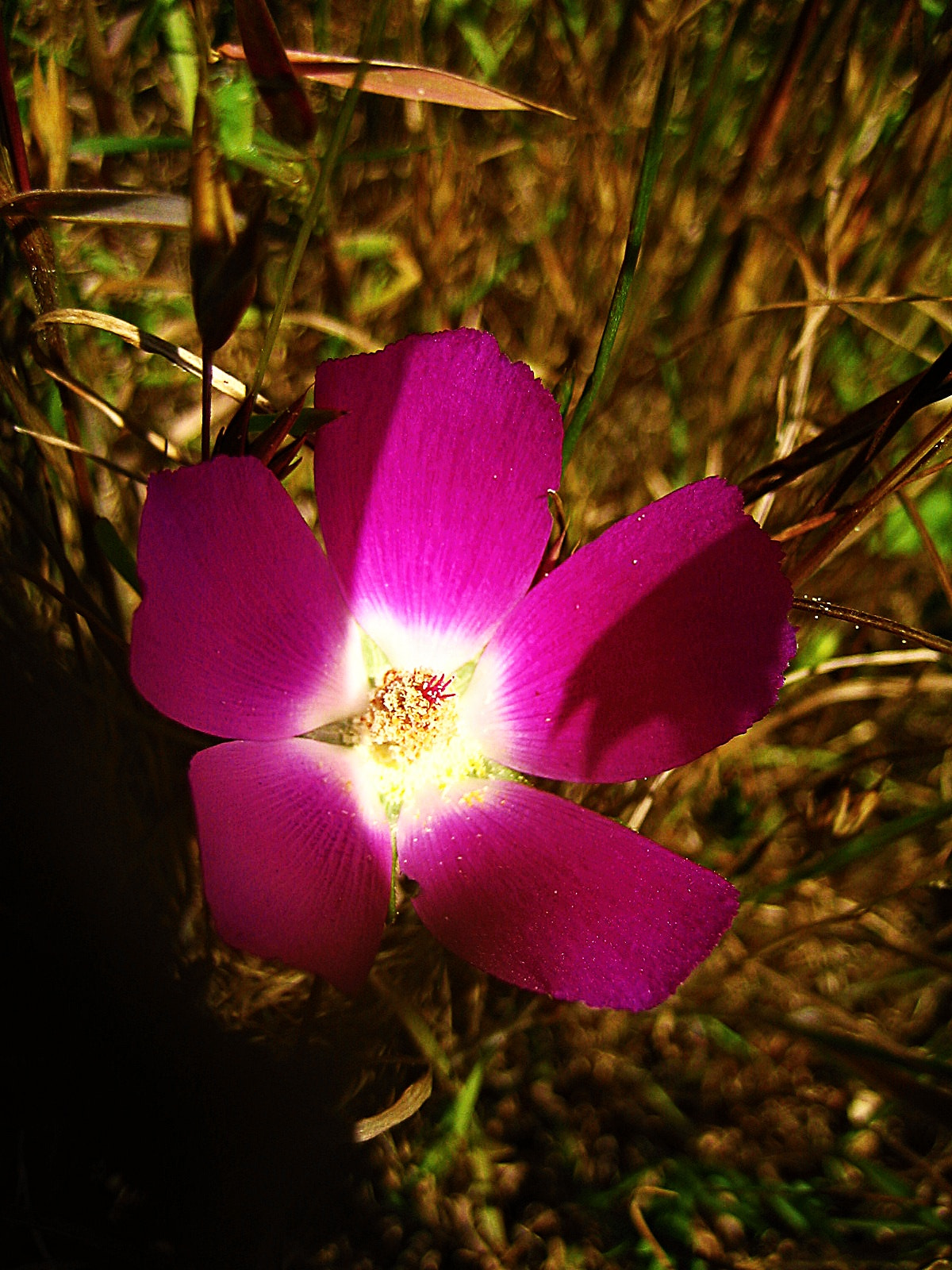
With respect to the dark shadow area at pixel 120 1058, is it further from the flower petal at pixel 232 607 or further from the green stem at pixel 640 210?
the green stem at pixel 640 210

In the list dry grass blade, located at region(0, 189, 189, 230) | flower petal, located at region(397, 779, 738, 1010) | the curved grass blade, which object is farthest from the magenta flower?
the curved grass blade

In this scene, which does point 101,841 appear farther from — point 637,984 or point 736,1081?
point 736,1081

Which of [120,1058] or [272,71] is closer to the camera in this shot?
[272,71]

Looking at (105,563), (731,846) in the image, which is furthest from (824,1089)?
(105,563)

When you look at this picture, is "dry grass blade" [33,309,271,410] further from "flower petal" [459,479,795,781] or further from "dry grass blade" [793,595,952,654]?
"dry grass blade" [793,595,952,654]

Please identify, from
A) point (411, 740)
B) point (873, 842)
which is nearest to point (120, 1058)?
point (411, 740)

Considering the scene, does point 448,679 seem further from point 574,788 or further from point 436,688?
point 574,788
